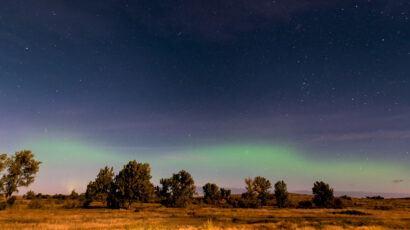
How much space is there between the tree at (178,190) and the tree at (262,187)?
27.2 meters

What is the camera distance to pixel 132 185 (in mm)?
60562

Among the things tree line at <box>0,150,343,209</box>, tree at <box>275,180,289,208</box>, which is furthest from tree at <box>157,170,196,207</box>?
tree at <box>275,180,289,208</box>

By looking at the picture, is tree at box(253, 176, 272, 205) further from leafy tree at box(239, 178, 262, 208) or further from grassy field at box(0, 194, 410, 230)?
grassy field at box(0, 194, 410, 230)

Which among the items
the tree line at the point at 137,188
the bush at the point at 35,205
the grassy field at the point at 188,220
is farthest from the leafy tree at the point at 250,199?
the bush at the point at 35,205

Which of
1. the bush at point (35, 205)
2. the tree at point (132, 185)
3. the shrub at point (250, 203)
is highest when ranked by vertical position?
the tree at point (132, 185)

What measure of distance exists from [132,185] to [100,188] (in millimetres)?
12600

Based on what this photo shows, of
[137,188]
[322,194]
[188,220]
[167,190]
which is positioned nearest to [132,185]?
[137,188]

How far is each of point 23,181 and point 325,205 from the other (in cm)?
8765

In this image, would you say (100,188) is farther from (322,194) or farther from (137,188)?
(322,194)

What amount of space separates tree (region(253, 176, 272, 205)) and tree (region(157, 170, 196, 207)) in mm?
27173

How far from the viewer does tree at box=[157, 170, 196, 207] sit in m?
69.8

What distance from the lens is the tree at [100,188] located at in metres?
63.3

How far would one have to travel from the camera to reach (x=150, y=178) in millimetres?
64250

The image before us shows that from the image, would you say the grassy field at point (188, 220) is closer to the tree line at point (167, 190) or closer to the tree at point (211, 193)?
the tree line at point (167, 190)
